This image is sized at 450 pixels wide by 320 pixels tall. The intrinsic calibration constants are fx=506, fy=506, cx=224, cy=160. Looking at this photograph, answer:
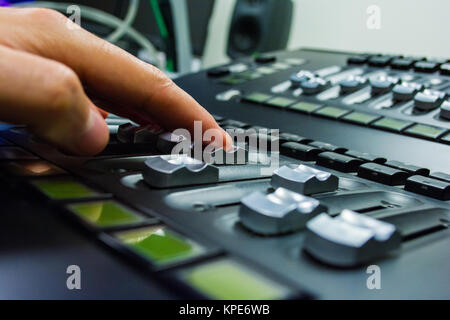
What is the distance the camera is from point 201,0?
131 cm

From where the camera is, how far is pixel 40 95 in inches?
11.7

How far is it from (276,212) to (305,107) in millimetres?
340

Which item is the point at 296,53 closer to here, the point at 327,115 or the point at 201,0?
the point at 327,115

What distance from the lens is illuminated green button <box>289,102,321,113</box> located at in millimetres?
578

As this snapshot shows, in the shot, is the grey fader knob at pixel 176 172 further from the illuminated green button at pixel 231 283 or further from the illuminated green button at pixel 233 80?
the illuminated green button at pixel 233 80

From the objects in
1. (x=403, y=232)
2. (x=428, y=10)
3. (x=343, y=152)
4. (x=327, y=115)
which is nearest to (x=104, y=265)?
(x=403, y=232)

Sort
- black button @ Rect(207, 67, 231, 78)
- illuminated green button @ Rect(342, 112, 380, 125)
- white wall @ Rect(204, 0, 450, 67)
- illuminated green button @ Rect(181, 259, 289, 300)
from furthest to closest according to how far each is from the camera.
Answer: white wall @ Rect(204, 0, 450, 67)
black button @ Rect(207, 67, 231, 78)
illuminated green button @ Rect(342, 112, 380, 125)
illuminated green button @ Rect(181, 259, 289, 300)

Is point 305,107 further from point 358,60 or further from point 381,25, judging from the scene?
point 381,25

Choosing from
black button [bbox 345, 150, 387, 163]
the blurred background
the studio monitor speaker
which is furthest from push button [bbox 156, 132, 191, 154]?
the studio monitor speaker

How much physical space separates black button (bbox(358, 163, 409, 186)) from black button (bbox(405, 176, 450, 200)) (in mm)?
12

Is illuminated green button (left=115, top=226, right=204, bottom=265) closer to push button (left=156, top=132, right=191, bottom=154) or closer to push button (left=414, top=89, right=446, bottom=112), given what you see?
push button (left=156, top=132, right=191, bottom=154)

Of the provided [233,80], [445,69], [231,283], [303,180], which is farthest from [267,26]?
[231,283]
